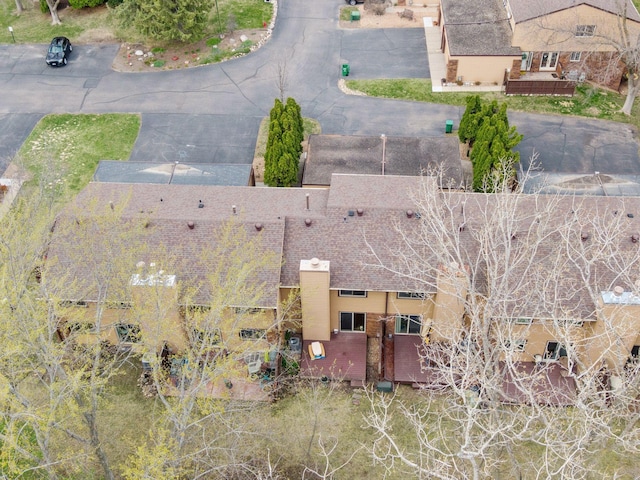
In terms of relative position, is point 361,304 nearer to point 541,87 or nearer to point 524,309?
point 524,309

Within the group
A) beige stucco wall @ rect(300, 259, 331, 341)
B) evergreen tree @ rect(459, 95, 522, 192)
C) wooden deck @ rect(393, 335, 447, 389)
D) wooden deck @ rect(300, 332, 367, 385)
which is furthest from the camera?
evergreen tree @ rect(459, 95, 522, 192)

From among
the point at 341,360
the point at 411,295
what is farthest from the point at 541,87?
the point at 341,360

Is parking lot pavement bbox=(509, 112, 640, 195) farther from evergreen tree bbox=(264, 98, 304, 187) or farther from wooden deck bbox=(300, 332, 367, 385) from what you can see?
wooden deck bbox=(300, 332, 367, 385)

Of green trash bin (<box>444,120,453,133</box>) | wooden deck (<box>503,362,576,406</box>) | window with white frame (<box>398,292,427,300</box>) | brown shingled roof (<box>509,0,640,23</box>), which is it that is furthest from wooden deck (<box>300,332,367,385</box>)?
brown shingled roof (<box>509,0,640,23</box>)

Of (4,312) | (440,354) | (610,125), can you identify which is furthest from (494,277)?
(610,125)

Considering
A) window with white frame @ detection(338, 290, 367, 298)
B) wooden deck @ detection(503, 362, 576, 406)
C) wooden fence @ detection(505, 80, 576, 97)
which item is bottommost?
wooden deck @ detection(503, 362, 576, 406)

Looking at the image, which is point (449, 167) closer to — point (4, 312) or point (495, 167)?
point (495, 167)
